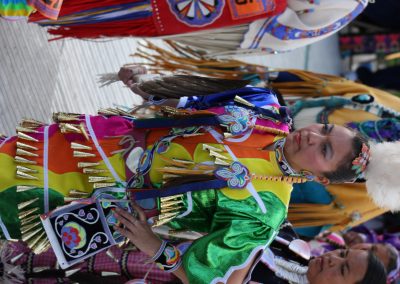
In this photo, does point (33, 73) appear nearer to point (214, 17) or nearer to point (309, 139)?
point (214, 17)

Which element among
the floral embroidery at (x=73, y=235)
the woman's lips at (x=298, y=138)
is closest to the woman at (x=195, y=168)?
the woman's lips at (x=298, y=138)

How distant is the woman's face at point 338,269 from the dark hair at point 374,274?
0.7 inches

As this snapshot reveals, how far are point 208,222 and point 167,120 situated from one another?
46 cm

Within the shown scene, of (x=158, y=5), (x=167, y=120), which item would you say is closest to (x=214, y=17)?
(x=158, y=5)

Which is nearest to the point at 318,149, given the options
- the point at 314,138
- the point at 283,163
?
the point at 314,138

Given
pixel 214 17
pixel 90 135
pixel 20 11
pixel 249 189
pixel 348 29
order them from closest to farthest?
pixel 249 189 → pixel 90 135 → pixel 20 11 → pixel 214 17 → pixel 348 29

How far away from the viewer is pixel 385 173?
2.46m

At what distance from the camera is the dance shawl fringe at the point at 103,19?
3.32 m

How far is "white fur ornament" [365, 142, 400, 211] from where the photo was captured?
2.46 metres

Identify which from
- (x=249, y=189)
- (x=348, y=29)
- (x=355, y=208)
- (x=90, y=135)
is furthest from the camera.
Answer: (x=348, y=29)

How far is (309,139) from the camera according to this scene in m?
2.35

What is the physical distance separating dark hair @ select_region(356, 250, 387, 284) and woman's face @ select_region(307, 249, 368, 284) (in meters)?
0.02

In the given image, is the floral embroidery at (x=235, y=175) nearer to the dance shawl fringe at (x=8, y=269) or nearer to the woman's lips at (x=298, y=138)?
the woman's lips at (x=298, y=138)

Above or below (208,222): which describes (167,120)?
above
